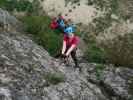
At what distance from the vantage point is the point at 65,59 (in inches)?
433

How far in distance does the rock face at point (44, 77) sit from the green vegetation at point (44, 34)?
2.55 feet

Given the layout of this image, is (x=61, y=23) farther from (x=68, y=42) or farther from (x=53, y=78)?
(x=53, y=78)

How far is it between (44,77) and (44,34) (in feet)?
11.5

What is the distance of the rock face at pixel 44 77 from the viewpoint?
8625 mm

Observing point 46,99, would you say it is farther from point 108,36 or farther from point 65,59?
point 108,36

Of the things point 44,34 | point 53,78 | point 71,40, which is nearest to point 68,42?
point 71,40

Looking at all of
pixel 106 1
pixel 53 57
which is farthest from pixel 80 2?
pixel 53 57

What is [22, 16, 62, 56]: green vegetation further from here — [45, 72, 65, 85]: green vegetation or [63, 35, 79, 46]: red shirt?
[45, 72, 65, 85]: green vegetation

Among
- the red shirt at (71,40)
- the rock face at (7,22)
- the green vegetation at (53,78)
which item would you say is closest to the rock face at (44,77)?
the green vegetation at (53,78)

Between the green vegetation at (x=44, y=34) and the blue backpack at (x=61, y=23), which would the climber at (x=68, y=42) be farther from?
the green vegetation at (x=44, y=34)

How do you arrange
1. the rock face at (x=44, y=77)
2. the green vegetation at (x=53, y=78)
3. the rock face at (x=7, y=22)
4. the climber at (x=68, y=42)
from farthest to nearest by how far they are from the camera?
1. the rock face at (x=7, y=22)
2. the climber at (x=68, y=42)
3. the green vegetation at (x=53, y=78)
4. the rock face at (x=44, y=77)

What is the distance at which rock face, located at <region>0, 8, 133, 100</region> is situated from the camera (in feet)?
28.3

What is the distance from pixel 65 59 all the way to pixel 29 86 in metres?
2.42

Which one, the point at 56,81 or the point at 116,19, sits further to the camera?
the point at 116,19
